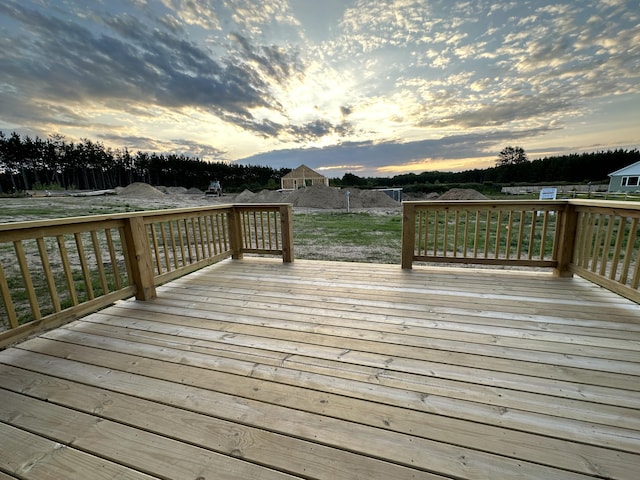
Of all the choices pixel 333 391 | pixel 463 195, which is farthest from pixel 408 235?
pixel 463 195

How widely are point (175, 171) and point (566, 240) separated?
55.9m

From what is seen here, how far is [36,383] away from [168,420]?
1.00 m

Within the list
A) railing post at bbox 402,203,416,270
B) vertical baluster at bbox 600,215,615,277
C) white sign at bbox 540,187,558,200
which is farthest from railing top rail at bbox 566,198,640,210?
white sign at bbox 540,187,558,200

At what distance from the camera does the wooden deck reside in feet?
3.30

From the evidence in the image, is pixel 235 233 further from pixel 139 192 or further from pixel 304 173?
pixel 304 173

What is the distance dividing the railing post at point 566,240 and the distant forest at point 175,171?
3046 centimetres

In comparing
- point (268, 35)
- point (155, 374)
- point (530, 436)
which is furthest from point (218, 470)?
point (268, 35)

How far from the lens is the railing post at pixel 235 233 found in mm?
4152

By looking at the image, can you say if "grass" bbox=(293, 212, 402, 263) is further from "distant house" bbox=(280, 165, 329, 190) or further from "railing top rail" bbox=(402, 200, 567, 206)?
"distant house" bbox=(280, 165, 329, 190)

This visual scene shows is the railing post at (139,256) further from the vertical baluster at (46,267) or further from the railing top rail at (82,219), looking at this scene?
the vertical baluster at (46,267)

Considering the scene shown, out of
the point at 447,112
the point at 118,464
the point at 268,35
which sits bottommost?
the point at 118,464

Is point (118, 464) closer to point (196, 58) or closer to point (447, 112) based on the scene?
point (196, 58)

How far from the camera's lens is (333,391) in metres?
1.39

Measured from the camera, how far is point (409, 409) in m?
1.26
